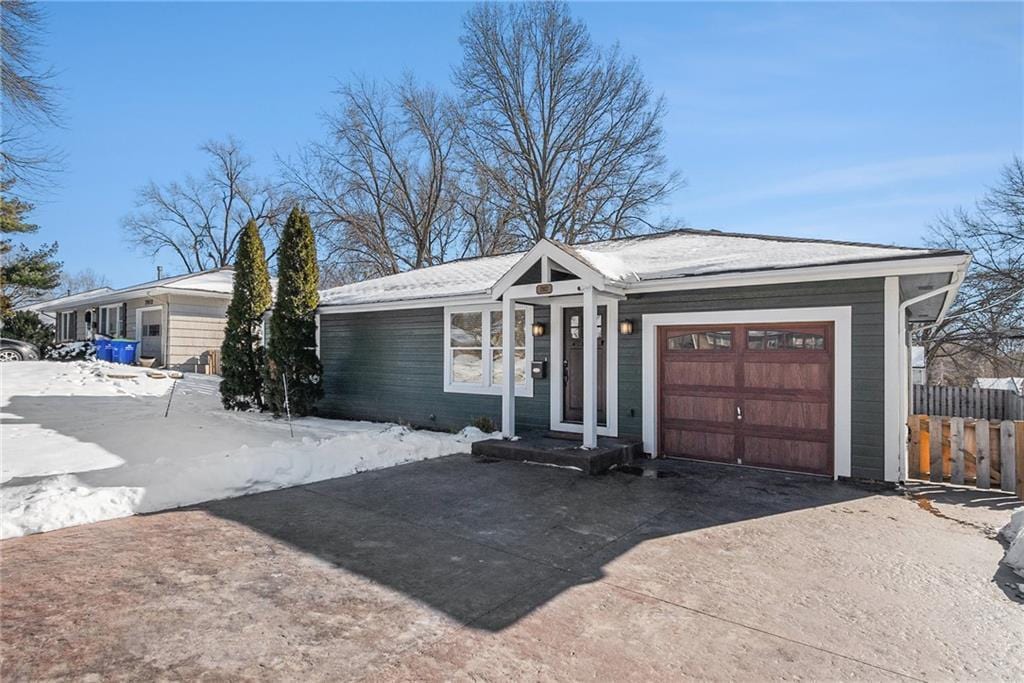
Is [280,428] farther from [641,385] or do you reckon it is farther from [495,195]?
[495,195]

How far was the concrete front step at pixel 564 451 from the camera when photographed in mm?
6898

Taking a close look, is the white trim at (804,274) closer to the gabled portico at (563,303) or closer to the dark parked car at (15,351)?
the gabled portico at (563,303)

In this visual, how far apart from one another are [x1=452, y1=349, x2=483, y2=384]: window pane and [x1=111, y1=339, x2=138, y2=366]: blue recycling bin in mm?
15025

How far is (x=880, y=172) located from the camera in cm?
1426

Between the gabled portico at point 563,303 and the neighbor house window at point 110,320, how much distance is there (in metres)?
19.9

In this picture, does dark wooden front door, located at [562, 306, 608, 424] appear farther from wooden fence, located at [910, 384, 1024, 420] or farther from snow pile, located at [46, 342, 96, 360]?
snow pile, located at [46, 342, 96, 360]

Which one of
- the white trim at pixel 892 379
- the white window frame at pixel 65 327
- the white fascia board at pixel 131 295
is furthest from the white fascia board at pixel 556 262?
the white window frame at pixel 65 327

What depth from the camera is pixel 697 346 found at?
24.7 feet

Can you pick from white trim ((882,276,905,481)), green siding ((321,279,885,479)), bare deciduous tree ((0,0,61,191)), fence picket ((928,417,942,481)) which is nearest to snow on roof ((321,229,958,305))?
green siding ((321,279,885,479))

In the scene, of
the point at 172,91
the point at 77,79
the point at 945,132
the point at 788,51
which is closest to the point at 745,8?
the point at 788,51

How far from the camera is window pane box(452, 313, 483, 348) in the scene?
9.80m

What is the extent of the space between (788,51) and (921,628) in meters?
8.84

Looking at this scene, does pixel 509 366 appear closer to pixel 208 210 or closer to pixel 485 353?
pixel 485 353

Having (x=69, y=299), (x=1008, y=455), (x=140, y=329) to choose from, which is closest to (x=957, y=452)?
(x=1008, y=455)
